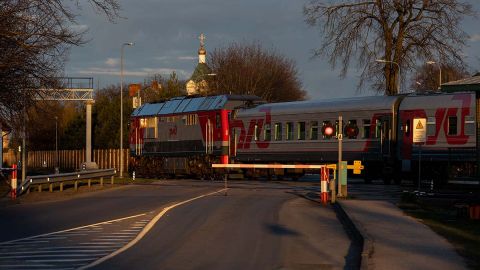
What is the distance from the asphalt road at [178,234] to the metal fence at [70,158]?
40.4 metres

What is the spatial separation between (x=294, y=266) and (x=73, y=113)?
82.6 meters

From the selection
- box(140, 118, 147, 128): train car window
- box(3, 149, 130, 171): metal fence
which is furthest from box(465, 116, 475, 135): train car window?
box(3, 149, 130, 171): metal fence

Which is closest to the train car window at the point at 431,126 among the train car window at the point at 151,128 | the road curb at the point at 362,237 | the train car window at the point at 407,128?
the train car window at the point at 407,128

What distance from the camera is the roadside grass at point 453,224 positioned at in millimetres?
14508

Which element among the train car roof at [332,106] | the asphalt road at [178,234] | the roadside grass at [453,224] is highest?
the train car roof at [332,106]

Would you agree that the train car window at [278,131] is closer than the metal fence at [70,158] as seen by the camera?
Yes

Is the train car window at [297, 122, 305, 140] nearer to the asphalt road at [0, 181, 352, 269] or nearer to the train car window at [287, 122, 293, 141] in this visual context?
the train car window at [287, 122, 293, 141]

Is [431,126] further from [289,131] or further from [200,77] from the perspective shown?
[200,77]

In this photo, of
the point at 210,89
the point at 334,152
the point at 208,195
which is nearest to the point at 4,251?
the point at 208,195

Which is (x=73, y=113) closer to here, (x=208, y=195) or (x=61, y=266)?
(x=208, y=195)

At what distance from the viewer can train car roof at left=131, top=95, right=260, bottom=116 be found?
46.6m

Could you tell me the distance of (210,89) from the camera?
257ft

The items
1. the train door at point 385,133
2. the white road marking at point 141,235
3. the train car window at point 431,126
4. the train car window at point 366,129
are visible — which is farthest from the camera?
the train car window at point 366,129

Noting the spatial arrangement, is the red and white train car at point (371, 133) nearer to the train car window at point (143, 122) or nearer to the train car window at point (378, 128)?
the train car window at point (378, 128)
